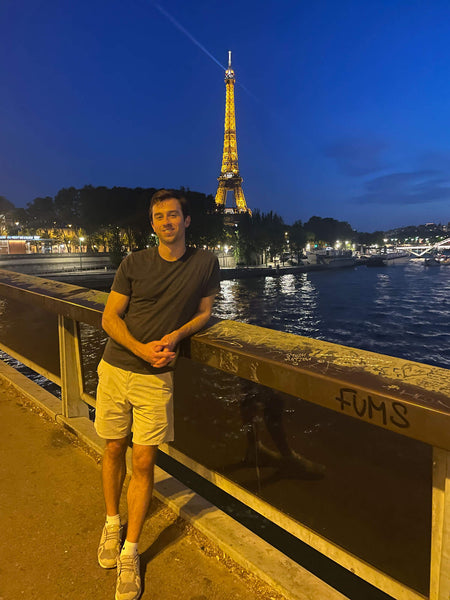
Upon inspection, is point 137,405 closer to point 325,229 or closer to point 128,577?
point 128,577

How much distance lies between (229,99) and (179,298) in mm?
103500

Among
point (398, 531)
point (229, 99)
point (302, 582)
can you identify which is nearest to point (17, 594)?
point (302, 582)

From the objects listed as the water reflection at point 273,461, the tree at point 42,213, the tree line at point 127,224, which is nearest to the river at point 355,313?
the tree line at point 127,224

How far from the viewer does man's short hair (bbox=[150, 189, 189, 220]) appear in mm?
2328

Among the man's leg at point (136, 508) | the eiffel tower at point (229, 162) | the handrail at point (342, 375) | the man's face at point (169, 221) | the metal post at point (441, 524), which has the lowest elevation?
the man's leg at point (136, 508)

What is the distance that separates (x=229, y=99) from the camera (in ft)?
315

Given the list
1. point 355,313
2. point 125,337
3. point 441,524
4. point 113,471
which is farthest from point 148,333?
point 355,313

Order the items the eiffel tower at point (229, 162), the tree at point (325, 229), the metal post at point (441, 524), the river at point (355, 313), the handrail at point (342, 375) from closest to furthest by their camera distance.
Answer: the handrail at point (342, 375), the metal post at point (441, 524), the river at point (355, 313), the eiffel tower at point (229, 162), the tree at point (325, 229)

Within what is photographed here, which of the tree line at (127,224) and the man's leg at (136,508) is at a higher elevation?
the tree line at (127,224)

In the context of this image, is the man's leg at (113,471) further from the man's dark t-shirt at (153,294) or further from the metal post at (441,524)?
the metal post at (441,524)

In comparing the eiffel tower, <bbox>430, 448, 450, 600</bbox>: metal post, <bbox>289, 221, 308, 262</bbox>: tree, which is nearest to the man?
<bbox>430, 448, 450, 600</bbox>: metal post

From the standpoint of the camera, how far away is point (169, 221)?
2.30m

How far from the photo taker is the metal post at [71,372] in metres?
3.70

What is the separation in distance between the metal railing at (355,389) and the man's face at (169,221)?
0.52 metres
